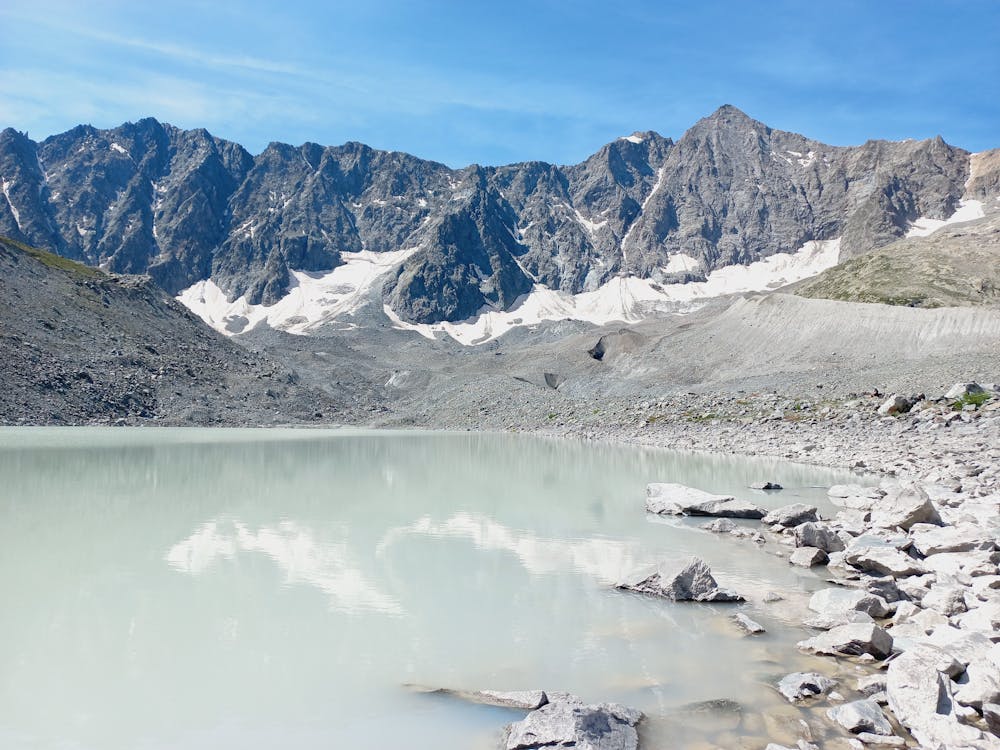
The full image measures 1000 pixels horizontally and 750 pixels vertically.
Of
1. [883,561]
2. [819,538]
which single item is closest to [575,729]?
[883,561]

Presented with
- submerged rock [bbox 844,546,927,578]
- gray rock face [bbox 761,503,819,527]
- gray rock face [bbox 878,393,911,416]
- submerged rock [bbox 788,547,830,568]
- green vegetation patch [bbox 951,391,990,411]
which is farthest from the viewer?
gray rock face [bbox 878,393,911,416]

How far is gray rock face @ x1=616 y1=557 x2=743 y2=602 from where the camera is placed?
11.4 m

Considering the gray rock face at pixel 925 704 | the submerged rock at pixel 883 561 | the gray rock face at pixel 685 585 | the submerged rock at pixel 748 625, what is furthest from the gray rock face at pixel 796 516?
the gray rock face at pixel 925 704

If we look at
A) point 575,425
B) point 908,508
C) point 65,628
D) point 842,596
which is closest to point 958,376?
point 575,425

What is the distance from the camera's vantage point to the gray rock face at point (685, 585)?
447 inches

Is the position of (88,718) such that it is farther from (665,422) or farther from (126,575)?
(665,422)

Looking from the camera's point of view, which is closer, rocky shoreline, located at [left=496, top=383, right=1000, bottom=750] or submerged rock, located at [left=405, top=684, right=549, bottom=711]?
rocky shoreline, located at [left=496, top=383, right=1000, bottom=750]

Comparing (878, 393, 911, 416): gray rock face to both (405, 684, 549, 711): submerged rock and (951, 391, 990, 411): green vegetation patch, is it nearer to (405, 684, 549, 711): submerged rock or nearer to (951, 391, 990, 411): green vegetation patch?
(951, 391, 990, 411): green vegetation patch

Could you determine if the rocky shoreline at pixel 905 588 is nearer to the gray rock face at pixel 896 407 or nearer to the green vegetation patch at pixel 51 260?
the gray rock face at pixel 896 407

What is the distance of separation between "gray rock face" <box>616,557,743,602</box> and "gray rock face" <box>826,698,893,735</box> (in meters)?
4.22

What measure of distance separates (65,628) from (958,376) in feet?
181

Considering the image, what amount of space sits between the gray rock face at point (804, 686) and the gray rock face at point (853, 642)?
100 centimetres

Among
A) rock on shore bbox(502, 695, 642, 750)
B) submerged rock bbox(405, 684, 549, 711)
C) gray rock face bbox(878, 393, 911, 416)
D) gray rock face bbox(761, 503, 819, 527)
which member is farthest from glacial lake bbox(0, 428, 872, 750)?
gray rock face bbox(878, 393, 911, 416)

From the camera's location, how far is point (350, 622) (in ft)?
32.4
